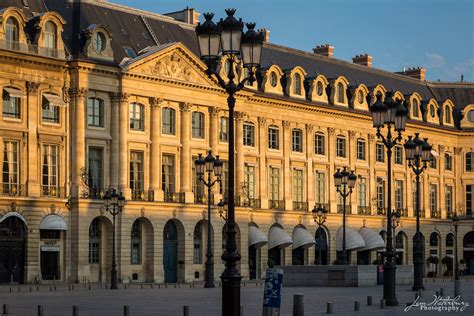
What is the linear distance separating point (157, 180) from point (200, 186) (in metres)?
4.78

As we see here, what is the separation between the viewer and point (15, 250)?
68.1 m

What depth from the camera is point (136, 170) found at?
2977 inches

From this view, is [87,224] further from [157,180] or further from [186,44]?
[186,44]

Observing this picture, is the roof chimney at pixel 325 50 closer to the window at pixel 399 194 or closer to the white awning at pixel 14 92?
the window at pixel 399 194

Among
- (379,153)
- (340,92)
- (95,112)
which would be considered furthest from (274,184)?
(95,112)

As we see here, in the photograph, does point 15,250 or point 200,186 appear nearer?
point 15,250

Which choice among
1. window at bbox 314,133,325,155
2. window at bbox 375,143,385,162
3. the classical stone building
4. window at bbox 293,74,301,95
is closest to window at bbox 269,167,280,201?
the classical stone building

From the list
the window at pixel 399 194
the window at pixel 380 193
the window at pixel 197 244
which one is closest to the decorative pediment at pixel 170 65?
the window at pixel 197 244

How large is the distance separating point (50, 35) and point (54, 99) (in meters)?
3.79

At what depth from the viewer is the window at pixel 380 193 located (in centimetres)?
10106

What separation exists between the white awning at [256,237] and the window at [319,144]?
451 inches

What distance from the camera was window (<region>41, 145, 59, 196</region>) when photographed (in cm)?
7012

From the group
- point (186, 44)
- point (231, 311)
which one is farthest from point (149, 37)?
point (231, 311)

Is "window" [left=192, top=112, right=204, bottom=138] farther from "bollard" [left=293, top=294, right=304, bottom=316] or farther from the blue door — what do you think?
"bollard" [left=293, top=294, right=304, bottom=316]
